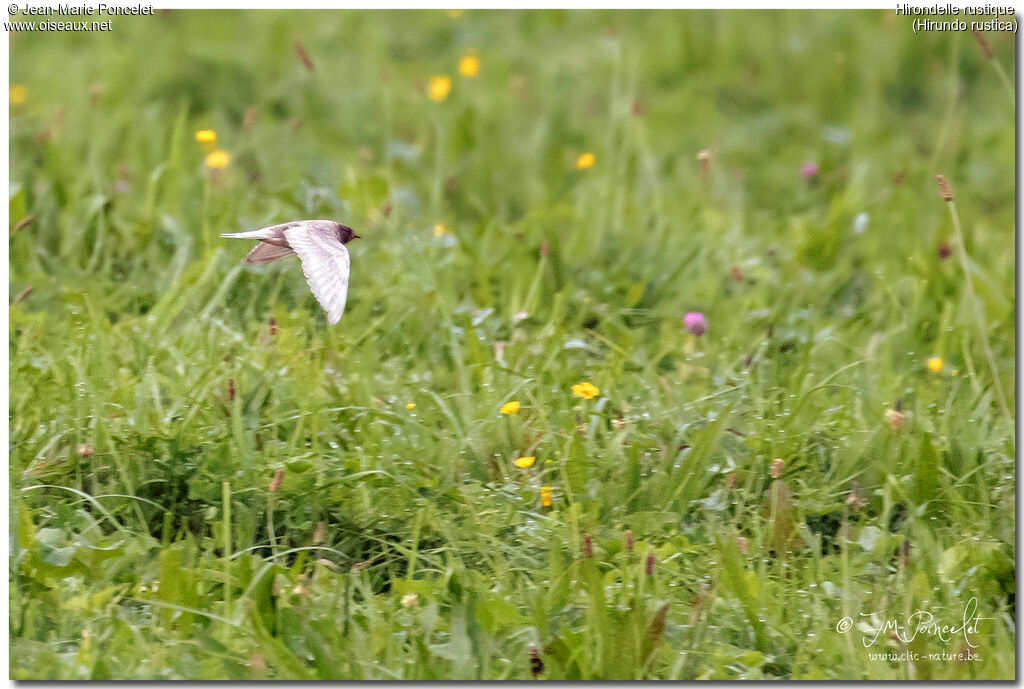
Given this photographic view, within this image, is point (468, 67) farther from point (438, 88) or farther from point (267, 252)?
point (267, 252)

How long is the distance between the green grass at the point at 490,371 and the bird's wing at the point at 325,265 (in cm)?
33

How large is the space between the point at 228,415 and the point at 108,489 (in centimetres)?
32

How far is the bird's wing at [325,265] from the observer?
2469 mm

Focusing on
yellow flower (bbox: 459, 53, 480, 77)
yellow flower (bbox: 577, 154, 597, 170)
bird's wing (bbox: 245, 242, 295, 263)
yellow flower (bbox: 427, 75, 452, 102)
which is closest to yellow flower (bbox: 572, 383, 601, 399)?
bird's wing (bbox: 245, 242, 295, 263)

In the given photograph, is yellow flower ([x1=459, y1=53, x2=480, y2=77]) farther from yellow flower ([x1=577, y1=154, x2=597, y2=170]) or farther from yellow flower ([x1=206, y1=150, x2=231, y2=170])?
yellow flower ([x1=206, y1=150, x2=231, y2=170])

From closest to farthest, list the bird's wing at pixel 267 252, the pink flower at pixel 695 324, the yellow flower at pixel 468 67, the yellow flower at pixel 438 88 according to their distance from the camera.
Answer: the bird's wing at pixel 267 252, the pink flower at pixel 695 324, the yellow flower at pixel 438 88, the yellow flower at pixel 468 67

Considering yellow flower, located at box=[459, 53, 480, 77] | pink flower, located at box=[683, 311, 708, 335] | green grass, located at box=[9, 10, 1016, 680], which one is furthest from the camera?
yellow flower, located at box=[459, 53, 480, 77]

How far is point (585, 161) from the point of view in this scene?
4.03 meters

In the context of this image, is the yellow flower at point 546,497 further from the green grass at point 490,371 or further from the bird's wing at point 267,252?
the bird's wing at point 267,252

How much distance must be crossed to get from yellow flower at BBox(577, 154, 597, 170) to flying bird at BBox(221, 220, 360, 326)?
147cm

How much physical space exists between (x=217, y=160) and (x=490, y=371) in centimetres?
142

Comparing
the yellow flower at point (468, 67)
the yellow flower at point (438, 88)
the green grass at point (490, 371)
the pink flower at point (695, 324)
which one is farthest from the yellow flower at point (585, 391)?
the yellow flower at point (468, 67)

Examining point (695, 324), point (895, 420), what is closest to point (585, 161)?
point (695, 324)

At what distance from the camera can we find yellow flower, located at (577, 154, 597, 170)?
4.04 meters
